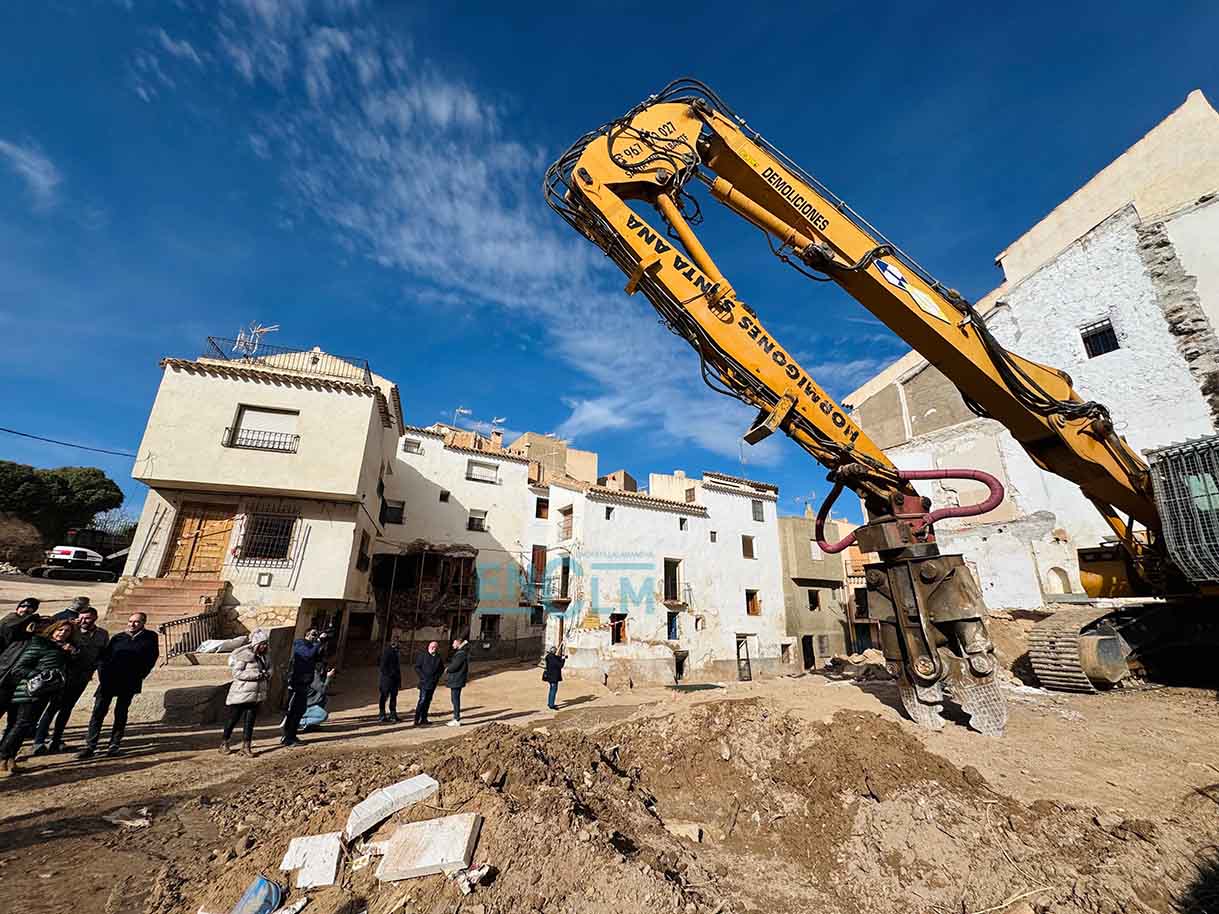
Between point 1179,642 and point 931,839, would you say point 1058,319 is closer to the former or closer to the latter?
point 1179,642

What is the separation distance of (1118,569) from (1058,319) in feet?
30.3

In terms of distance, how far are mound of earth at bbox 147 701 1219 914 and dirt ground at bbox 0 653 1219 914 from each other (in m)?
0.02

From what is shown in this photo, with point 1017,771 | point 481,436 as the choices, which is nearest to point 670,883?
point 1017,771

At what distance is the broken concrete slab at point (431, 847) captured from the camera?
10.2 ft

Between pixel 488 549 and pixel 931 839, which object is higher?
pixel 488 549

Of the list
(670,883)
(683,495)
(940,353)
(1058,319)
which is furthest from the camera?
(683,495)

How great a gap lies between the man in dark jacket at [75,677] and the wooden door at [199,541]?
8.26 meters

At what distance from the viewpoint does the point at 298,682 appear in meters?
7.36

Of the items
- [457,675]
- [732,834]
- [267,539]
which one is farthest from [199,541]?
[732,834]

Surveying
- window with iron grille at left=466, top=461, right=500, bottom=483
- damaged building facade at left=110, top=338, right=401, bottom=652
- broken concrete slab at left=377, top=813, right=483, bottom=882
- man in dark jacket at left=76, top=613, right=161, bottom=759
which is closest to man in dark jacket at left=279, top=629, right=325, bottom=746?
man in dark jacket at left=76, top=613, right=161, bottom=759

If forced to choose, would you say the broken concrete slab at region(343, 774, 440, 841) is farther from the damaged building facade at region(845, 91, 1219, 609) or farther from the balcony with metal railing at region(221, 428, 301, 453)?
the damaged building facade at region(845, 91, 1219, 609)

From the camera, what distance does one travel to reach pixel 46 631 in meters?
5.75

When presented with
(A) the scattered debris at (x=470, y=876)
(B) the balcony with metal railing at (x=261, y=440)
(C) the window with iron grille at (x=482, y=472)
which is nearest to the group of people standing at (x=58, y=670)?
(A) the scattered debris at (x=470, y=876)

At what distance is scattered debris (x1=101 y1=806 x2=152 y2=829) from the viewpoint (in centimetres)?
425
